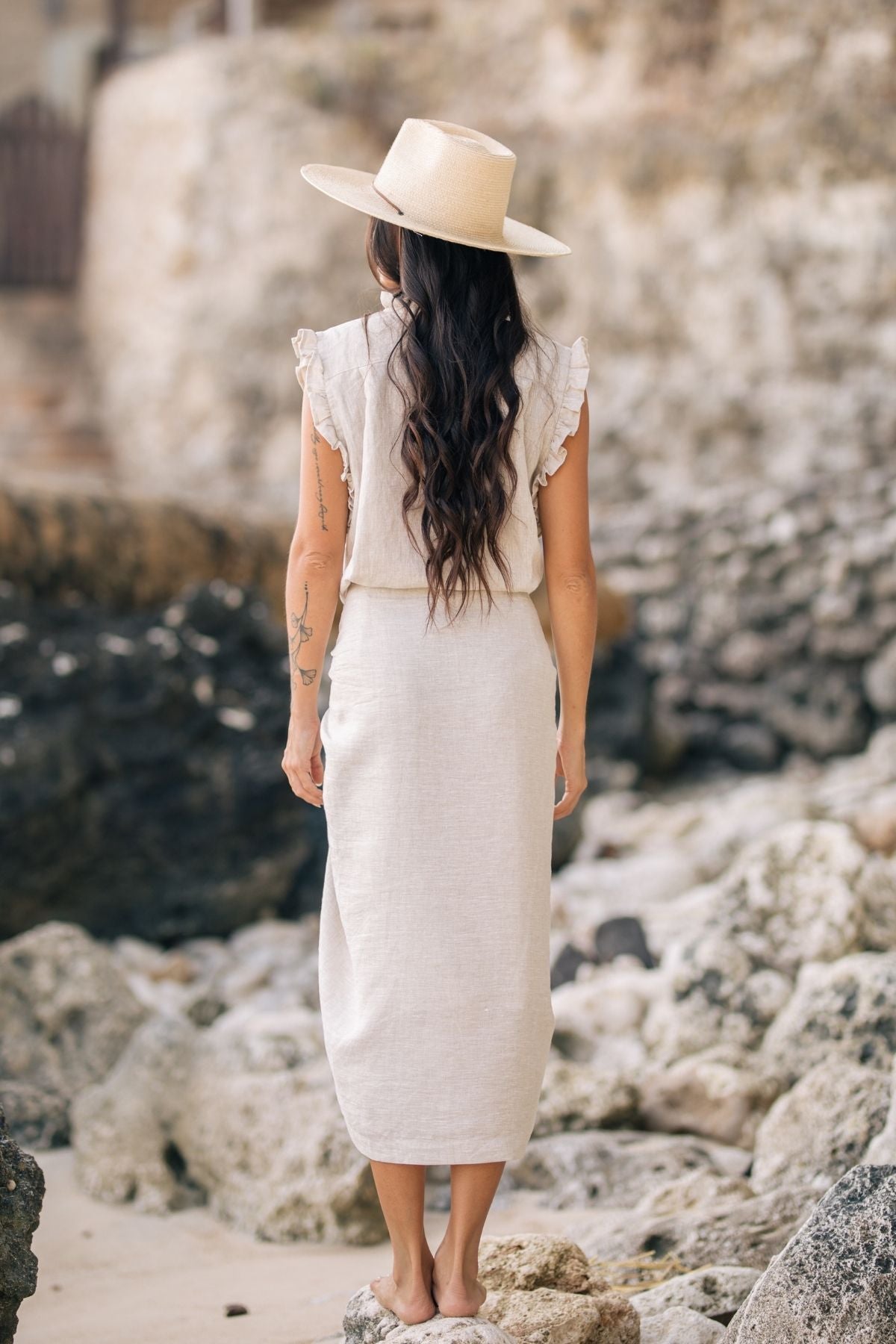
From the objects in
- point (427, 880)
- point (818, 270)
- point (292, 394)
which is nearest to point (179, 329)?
point (292, 394)

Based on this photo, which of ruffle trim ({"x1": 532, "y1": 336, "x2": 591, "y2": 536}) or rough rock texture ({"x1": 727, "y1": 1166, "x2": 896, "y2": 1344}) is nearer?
rough rock texture ({"x1": 727, "y1": 1166, "x2": 896, "y2": 1344})

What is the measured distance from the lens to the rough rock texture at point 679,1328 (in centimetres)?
211

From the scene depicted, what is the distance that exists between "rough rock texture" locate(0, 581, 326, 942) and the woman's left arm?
2731 mm

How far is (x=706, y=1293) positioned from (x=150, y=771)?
3.26 metres

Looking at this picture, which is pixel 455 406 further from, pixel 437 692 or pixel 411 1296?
pixel 411 1296

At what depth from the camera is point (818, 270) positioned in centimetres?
955

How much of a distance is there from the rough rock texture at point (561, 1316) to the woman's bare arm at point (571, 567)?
2.47 feet

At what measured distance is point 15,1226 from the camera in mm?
1982

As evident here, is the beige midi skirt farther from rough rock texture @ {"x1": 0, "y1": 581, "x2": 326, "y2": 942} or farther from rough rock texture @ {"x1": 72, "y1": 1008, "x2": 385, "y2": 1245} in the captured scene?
rough rock texture @ {"x1": 0, "y1": 581, "x2": 326, "y2": 942}

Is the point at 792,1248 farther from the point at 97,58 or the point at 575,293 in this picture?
the point at 97,58

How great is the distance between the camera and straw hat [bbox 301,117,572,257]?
2023 millimetres

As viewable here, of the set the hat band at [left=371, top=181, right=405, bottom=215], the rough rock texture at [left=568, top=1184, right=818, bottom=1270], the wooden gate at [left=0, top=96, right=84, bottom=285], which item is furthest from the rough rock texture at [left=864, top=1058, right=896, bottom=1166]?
the wooden gate at [left=0, top=96, right=84, bottom=285]

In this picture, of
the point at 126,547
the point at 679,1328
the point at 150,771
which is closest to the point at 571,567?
the point at 679,1328

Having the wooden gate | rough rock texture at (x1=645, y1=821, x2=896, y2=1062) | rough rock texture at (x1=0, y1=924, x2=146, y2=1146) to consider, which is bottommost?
rough rock texture at (x1=0, y1=924, x2=146, y2=1146)
